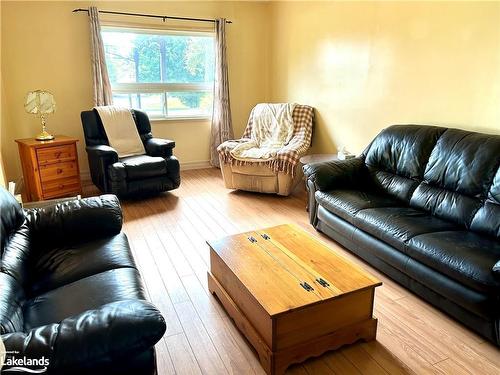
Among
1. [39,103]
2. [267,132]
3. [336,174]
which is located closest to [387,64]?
[336,174]

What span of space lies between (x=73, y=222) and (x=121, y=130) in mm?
2410

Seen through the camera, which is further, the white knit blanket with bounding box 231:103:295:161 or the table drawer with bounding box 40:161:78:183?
the white knit blanket with bounding box 231:103:295:161

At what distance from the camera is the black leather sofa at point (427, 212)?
1.79 meters

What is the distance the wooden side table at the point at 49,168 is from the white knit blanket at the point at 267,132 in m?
1.74

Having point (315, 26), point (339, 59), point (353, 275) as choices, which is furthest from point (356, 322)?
point (315, 26)

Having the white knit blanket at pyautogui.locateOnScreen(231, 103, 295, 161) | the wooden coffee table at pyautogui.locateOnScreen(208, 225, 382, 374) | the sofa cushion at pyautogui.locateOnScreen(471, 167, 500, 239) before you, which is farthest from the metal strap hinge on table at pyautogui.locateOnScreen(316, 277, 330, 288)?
the white knit blanket at pyautogui.locateOnScreen(231, 103, 295, 161)

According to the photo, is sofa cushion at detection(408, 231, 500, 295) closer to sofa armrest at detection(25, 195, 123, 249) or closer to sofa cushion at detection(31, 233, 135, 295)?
sofa cushion at detection(31, 233, 135, 295)

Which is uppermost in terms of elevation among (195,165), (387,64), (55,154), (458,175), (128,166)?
(387,64)

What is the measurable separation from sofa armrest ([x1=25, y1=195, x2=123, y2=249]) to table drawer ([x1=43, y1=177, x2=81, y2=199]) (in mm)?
1903

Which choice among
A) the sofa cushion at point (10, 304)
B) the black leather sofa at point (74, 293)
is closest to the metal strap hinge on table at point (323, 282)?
the black leather sofa at point (74, 293)

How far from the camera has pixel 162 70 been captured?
483cm

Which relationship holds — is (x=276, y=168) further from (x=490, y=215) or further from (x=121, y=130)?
(x=490, y=215)

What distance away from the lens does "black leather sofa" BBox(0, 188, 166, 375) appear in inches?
39.6

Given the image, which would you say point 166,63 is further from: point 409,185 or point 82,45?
point 409,185
